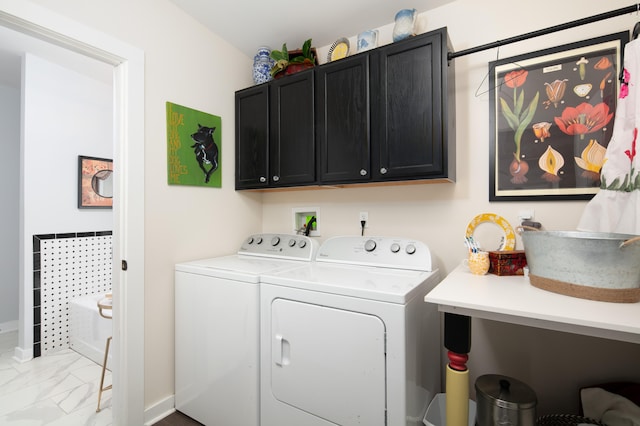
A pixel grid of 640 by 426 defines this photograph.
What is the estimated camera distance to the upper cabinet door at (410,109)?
60.8 inches

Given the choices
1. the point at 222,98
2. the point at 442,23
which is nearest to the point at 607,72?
the point at 442,23

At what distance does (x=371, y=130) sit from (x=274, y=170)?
2.56 feet

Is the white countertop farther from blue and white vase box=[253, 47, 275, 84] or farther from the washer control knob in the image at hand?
blue and white vase box=[253, 47, 275, 84]

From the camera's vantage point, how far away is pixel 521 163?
5.32ft

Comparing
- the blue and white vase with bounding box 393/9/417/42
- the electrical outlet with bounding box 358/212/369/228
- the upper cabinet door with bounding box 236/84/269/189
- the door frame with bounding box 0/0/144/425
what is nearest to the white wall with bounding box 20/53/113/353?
the door frame with bounding box 0/0/144/425

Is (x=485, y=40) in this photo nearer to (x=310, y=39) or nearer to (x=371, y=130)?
(x=371, y=130)

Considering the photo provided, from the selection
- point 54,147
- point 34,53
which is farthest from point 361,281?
point 34,53

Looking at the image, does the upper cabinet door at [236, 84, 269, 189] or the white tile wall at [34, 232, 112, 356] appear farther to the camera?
the white tile wall at [34, 232, 112, 356]

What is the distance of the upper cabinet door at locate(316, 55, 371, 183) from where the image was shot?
177 centimetres

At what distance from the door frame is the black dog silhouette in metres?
0.38

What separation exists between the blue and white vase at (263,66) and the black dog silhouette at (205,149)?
1.77 ft

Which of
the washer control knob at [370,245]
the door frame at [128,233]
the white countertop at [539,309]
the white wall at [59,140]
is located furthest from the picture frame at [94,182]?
the white countertop at [539,309]

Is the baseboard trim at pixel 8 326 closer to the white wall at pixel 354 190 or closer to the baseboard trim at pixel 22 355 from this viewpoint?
the baseboard trim at pixel 22 355

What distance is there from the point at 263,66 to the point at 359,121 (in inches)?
40.0
